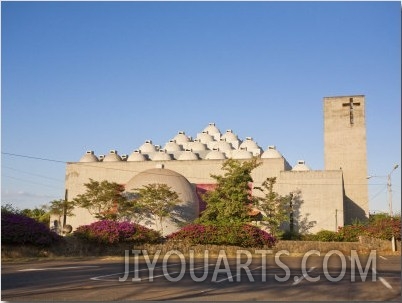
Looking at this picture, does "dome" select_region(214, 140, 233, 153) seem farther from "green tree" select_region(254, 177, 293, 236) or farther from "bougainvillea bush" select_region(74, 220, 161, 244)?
"bougainvillea bush" select_region(74, 220, 161, 244)

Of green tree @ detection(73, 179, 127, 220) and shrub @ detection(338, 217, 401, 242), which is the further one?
green tree @ detection(73, 179, 127, 220)

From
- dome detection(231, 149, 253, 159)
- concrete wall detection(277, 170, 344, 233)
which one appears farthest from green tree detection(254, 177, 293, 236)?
dome detection(231, 149, 253, 159)

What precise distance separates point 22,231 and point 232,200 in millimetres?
16635

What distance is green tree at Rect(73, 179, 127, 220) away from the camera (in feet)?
134

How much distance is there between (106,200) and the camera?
42.5m

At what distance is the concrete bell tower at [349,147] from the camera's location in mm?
47531

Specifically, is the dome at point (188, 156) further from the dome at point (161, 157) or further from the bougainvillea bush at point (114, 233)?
the bougainvillea bush at point (114, 233)

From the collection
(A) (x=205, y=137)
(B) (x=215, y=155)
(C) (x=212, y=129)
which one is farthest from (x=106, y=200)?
(C) (x=212, y=129)

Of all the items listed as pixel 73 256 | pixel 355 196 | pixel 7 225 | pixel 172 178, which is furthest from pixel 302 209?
pixel 7 225

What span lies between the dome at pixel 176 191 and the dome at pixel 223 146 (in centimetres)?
1714

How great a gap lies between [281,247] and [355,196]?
2061 centimetres

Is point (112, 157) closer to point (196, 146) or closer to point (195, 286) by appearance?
point (196, 146)

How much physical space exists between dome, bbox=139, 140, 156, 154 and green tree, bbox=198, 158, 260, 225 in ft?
86.9

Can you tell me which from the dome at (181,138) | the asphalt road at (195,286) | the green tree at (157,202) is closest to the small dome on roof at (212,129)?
the dome at (181,138)
